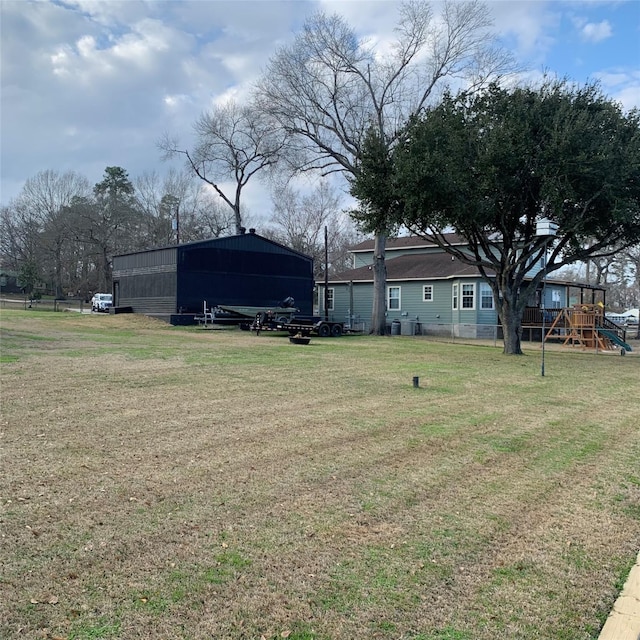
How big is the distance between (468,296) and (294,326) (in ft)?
36.4

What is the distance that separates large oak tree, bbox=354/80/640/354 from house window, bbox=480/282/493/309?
1152 centimetres

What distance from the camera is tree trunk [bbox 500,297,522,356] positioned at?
2011 cm

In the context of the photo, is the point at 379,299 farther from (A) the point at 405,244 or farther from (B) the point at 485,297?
(A) the point at 405,244

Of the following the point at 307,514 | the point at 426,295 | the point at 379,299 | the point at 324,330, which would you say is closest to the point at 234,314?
the point at 324,330

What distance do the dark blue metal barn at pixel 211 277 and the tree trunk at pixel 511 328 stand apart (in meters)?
17.2

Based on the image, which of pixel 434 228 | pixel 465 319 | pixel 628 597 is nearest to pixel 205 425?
pixel 628 597

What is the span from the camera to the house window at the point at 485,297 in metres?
31.0

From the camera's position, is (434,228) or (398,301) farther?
(398,301)

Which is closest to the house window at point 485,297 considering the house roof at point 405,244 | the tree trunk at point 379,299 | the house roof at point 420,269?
the house roof at point 420,269

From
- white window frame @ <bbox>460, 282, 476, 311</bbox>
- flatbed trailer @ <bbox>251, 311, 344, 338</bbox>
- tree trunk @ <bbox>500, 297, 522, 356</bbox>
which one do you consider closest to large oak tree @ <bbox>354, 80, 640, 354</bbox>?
tree trunk @ <bbox>500, 297, 522, 356</bbox>

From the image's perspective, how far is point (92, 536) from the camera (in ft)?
12.7

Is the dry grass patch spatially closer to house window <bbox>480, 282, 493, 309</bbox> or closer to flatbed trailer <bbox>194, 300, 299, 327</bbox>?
flatbed trailer <bbox>194, 300, 299, 327</bbox>

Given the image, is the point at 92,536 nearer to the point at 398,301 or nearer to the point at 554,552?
the point at 554,552

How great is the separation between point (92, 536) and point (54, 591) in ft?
2.31
